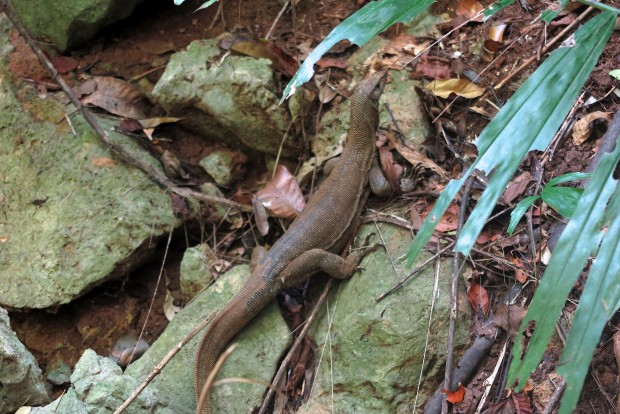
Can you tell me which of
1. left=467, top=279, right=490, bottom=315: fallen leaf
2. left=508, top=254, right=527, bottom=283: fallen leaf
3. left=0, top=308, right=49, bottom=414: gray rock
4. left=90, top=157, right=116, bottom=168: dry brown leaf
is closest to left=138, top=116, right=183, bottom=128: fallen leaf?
left=90, top=157, right=116, bottom=168: dry brown leaf

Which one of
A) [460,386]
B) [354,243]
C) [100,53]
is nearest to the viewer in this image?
[460,386]

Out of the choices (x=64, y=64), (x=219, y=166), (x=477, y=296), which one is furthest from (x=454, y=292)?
(x=64, y=64)

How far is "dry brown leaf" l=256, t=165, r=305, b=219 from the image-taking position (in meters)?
5.09

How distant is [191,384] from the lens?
4.15 m

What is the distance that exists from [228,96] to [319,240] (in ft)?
4.86

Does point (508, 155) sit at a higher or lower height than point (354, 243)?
higher

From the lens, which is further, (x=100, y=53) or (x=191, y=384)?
(x=100, y=53)

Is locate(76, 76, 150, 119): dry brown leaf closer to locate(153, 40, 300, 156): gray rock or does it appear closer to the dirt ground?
the dirt ground

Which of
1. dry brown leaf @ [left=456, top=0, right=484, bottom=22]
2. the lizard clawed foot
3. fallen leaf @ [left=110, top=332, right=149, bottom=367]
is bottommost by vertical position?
fallen leaf @ [left=110, top=332, right=149, bottom=367]

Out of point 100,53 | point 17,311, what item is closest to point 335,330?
point 17,311

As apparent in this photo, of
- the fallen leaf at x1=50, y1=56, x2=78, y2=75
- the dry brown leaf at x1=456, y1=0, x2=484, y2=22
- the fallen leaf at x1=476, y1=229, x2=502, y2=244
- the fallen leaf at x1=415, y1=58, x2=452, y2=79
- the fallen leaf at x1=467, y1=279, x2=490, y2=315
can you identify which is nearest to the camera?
the fallen leaf at x1=467, y1=279, x2=490, y2=315

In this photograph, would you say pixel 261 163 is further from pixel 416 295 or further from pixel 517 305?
pixel 517 305

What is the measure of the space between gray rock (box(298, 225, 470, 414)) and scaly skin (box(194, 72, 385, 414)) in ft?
1.40

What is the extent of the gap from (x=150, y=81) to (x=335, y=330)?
3.04 m
